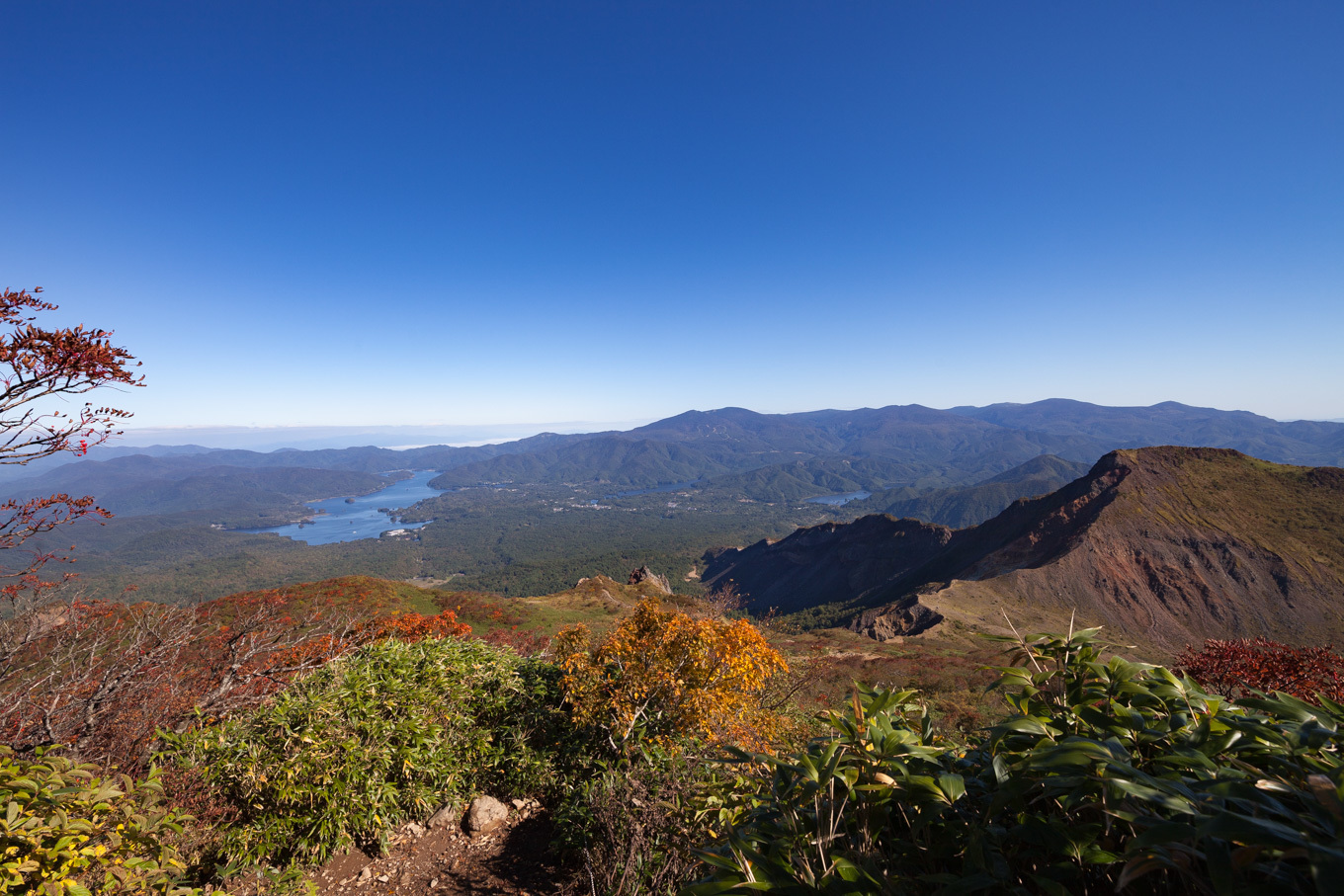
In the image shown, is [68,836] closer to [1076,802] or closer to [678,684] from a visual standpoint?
[1076,802]

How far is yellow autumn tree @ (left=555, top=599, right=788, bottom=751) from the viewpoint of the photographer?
6.28 meters

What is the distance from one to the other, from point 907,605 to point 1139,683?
44.4 m

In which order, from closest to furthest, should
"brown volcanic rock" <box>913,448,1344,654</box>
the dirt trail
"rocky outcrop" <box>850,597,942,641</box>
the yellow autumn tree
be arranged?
the dirt trail
the yellow autumn tree
"rocky outcrop" <box>850,597,942,641</box>
"brown volcanic rock" <box>913,448,1344,654</box>

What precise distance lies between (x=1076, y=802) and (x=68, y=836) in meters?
4.57

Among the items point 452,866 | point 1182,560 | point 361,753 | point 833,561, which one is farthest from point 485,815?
point 833,561

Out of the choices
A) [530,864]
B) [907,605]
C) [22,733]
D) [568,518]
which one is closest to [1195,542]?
[907,605]

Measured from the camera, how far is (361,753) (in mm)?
5508

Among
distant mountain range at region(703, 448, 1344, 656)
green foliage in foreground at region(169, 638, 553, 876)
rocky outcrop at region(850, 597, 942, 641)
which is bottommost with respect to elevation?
rocky outcrop at region(850, 597, 942, 641)

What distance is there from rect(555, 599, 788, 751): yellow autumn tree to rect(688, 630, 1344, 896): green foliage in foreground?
13.7 feet

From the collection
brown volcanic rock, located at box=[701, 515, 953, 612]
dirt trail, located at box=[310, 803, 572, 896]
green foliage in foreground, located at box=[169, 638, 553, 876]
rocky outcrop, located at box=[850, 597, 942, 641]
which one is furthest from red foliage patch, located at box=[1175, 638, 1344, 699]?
brown volcanic rock, located at box=[701, 515, 953, 612]

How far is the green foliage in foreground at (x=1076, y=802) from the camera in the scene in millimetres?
1071

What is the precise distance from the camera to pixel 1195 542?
43906 mm

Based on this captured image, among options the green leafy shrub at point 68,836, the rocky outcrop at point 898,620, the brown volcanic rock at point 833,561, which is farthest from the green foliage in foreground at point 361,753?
the brown volcanic rock at point 833,561

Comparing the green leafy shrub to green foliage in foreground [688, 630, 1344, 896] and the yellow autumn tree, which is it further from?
the yellow autumn tree
